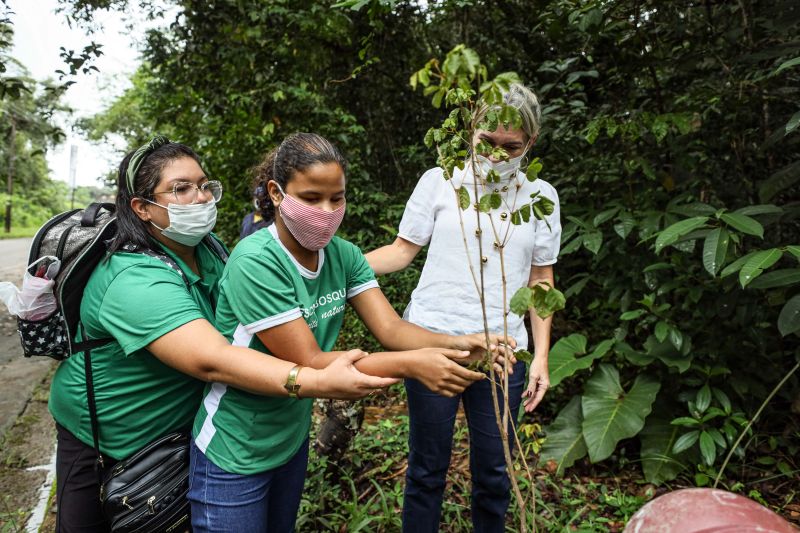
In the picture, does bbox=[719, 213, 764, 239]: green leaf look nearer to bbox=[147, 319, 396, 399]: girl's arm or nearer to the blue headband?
bbox=[147, 319, 396, 399]: girl's arm

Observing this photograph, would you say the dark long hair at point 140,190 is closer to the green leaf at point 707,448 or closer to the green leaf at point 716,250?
the green leaf at point 716,250

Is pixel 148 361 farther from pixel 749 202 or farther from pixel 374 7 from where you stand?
pixel 749 202

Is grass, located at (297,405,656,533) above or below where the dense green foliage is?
below

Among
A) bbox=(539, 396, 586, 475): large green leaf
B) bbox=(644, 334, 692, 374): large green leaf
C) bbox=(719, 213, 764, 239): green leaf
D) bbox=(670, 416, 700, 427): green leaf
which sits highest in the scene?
bbox=(719, 213, 764, 239): green leaf

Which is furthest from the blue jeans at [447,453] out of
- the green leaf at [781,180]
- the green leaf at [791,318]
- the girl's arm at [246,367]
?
the green leaf at [781,180]

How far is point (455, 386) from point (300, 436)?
1.83 feet

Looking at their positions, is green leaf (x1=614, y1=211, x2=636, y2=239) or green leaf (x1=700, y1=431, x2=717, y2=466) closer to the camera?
green leaf (x1=700, y1=431, x2=717, y2=466)

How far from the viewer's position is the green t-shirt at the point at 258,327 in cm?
136

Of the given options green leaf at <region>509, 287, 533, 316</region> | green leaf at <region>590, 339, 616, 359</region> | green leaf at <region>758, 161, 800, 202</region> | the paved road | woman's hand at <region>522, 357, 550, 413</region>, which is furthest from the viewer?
the paved road

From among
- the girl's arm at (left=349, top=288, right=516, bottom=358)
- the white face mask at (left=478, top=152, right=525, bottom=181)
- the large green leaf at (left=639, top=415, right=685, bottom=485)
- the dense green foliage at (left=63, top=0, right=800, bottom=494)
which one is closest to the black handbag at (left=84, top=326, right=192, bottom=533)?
the girl's arm at (left=349, top=288, right=516, bottom=358)

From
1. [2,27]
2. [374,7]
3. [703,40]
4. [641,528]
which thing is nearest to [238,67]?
[2,27]

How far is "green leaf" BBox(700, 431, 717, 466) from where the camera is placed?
2.69 m

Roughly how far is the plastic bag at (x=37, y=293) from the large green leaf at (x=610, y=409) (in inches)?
100

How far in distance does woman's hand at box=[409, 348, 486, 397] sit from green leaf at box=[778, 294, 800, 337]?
1.51 meters
